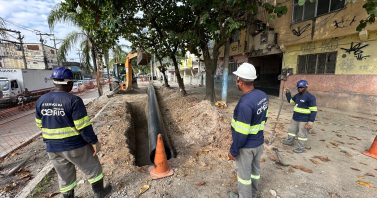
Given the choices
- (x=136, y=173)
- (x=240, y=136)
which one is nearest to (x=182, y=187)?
(x=136, y=173)

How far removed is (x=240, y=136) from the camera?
2.47m

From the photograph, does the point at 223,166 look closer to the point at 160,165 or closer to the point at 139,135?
the point at 160,165

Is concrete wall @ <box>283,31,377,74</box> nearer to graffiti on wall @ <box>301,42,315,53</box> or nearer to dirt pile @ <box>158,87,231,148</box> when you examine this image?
graffiti on wall @ <box>301,42,315,53</box>

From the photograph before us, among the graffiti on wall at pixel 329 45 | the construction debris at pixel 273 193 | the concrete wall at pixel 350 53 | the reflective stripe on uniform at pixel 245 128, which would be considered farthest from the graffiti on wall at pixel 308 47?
the reflective stripe on uniform at pixel 245 128

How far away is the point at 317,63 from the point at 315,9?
8.52 ft

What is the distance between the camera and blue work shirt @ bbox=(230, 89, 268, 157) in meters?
2.42

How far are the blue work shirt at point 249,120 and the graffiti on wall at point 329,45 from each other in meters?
9.08

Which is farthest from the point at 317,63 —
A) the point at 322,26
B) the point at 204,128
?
the point at 204,128

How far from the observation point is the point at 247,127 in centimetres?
243

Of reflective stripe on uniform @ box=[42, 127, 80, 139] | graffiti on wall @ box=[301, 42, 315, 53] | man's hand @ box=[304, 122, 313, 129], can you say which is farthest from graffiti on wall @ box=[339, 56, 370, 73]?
reflective stripe on uniform @ box=[42, 127, 80, 139]

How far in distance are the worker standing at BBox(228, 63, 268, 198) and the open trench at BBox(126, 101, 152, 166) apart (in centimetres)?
339

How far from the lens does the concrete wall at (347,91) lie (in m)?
8.23

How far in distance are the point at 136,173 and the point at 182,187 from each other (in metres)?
0.93

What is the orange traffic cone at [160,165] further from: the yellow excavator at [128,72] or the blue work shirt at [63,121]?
the yellow excavator at [128,72]
